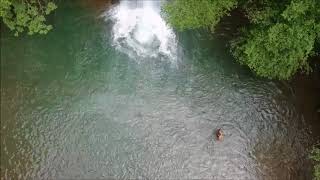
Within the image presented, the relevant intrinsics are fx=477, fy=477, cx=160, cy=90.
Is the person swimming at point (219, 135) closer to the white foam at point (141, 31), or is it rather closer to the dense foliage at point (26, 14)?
the white foam at point (141, 31)

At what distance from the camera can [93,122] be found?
15523 millimetres

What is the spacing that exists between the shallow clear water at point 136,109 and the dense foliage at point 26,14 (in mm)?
1310

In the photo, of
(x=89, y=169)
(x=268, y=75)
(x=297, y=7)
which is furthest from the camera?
(x=268, y=75)

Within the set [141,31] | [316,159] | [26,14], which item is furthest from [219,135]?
[26,14]

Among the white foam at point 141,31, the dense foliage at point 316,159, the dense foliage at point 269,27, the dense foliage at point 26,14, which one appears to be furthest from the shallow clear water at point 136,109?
the dense foliage at point 26,14

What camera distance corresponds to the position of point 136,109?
623 inches

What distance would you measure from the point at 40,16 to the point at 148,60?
13.2 ft

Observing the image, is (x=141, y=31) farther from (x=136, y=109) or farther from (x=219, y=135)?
(x=219, y=135)

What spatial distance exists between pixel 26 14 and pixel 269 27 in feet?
25.8

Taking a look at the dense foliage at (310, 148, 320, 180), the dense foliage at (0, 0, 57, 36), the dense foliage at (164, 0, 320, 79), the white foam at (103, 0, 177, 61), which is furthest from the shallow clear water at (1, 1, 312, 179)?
the dense foliage at (0, 0, 57, 36)

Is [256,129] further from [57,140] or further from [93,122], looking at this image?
[57,140]

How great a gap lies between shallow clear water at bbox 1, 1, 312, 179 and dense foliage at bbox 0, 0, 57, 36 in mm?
1310

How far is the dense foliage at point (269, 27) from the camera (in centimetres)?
1342

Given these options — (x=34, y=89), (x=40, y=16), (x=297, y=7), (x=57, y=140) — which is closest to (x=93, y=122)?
(x=57, y=140)
